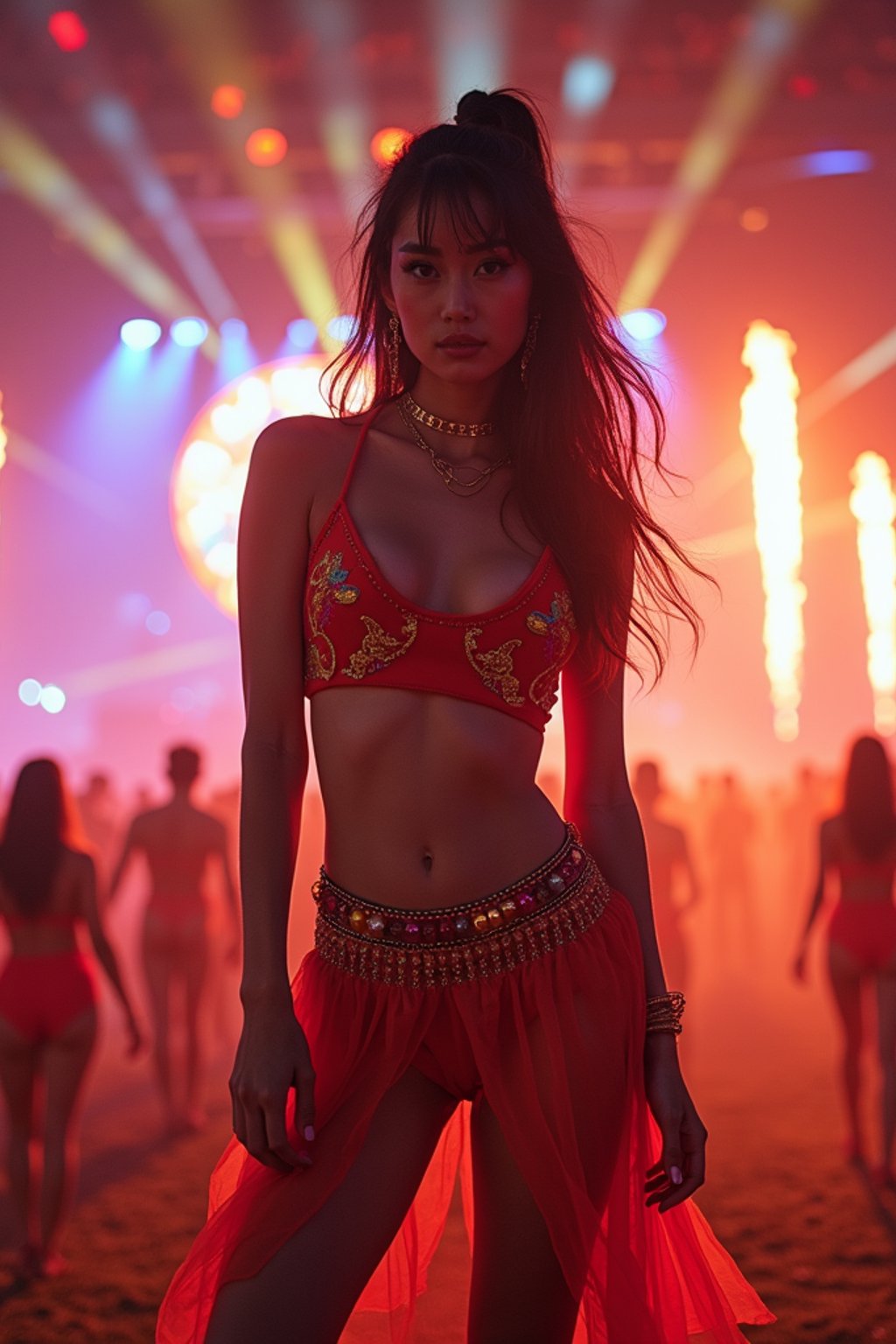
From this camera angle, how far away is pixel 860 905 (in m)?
→ 5.52

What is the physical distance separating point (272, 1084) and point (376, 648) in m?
0.52

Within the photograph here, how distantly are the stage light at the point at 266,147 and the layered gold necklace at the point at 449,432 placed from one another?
392 inches

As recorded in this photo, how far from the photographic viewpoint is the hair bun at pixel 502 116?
1.81 metres

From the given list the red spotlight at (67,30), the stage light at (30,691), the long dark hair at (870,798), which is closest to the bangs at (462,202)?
the long dark hair at (870,798)

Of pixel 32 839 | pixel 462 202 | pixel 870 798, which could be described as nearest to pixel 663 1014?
pixel 462 202

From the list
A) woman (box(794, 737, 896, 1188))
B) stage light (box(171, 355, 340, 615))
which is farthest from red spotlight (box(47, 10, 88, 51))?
woman (box(794, 737, 896, 1188))

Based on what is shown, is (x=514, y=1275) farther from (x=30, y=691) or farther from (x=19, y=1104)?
(x=30, y=691)

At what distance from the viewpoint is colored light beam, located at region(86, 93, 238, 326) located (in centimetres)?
1072

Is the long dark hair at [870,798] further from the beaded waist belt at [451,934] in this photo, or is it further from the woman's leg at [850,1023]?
the beaded waist belt at [451,934]

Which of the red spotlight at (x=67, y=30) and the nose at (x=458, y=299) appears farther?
the red spotlight at (x=67, y=30)

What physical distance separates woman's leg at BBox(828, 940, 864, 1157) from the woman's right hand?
4.60 metres

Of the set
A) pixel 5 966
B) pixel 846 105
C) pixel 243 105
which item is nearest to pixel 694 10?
pixel 846 105

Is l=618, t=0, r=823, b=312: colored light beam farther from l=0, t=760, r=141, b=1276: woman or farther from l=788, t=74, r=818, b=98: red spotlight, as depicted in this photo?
l=0, t=760, r=141, b=1276: woman

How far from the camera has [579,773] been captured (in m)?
1.80
